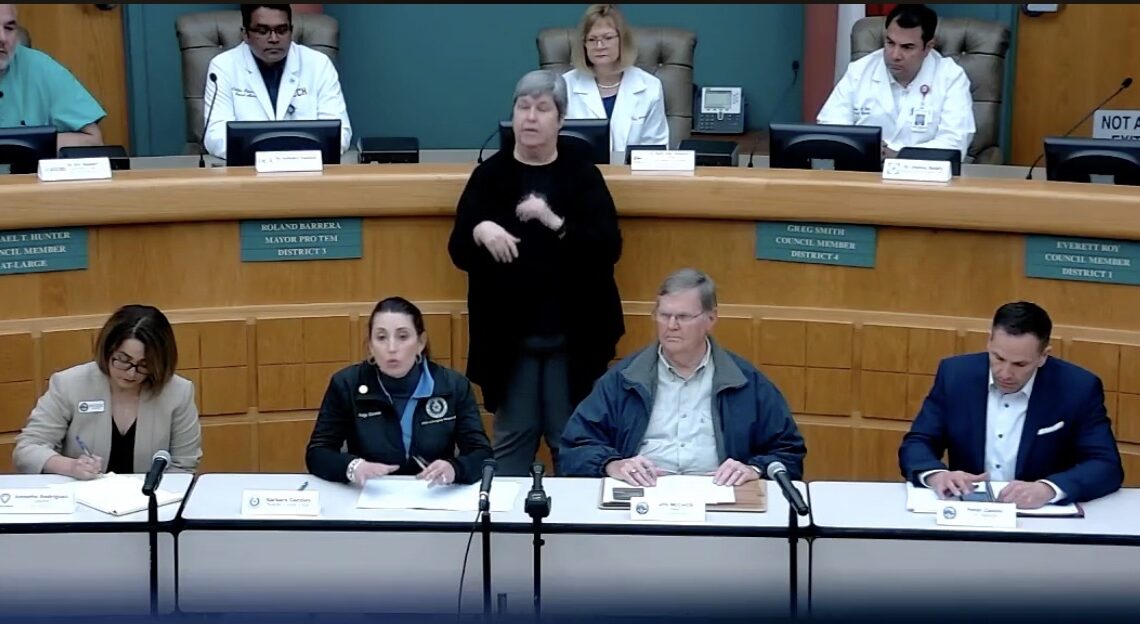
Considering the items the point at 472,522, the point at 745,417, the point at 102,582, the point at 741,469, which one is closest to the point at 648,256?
the point at 745,417

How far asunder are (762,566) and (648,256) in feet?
6.04

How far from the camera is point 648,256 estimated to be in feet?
14.9

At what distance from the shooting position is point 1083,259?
4.25 m

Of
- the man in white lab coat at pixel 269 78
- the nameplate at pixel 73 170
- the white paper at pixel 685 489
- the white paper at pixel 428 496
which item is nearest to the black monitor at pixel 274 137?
the nameplate at pixel 73 170

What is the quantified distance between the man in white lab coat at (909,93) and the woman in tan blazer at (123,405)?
2864mm

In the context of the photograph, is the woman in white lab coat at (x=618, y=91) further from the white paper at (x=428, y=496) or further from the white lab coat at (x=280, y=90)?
the white paper at (x=428, y=496)

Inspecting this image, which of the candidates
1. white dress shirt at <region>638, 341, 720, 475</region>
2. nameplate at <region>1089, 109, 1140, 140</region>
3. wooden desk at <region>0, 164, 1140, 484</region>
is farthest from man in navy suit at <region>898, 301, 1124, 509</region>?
nameplate at <region>1089, 109, 1140, 140</region>

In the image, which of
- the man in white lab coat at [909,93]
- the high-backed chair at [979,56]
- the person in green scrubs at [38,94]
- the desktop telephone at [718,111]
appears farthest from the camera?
the desktop telephone at [718,111]

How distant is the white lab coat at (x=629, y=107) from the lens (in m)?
5.64

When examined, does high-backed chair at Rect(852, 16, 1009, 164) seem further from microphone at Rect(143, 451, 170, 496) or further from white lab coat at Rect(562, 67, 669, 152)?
microphone at Rect(143, 451, 170, 496)

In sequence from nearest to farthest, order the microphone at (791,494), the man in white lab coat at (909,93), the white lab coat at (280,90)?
1. the microphone at (791,494)
2. the man in white lab coat at (909,93)
3. the white lab coat at (280,90)

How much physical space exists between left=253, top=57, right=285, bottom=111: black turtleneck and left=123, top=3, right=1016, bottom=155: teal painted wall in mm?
1584

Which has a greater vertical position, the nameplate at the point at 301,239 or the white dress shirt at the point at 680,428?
the nameplate at the point at 301,239

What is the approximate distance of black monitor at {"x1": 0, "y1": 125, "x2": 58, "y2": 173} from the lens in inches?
179
